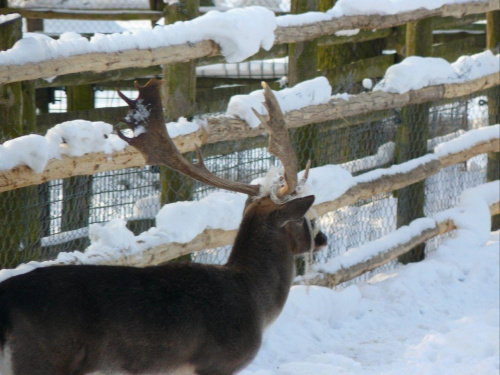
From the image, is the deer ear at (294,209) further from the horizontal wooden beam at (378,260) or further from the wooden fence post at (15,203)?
the horizontal wooden beam at (378,260)

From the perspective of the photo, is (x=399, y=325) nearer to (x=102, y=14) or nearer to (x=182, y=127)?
(x=182, y=127)

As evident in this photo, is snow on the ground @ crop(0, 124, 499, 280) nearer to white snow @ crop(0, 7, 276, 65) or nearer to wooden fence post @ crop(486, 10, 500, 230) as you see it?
white snow @ crop(0, 7, 276, 65)

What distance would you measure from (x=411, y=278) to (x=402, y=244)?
320 millimetres

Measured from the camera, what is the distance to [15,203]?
4074 millimetres

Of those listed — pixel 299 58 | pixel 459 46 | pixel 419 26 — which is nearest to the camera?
pixel 299 58

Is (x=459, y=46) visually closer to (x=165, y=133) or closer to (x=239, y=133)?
(x=239, y=133)

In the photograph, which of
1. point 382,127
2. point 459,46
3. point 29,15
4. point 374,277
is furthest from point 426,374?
point 459,46

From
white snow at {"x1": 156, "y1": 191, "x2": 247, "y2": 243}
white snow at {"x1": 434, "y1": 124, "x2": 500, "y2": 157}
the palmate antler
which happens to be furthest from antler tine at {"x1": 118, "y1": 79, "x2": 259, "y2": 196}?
white snow at {"x1": 434, "y1": 124, "x2": 500, "y2": 157}

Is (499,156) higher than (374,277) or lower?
higher

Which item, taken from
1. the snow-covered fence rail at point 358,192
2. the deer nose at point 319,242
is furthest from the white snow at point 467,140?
the deer nose at point 319,242

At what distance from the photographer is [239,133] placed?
4.83m

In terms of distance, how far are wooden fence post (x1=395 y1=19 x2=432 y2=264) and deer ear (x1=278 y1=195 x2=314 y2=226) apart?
3079mm

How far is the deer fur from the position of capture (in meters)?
2.91

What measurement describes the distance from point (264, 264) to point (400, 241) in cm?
275
